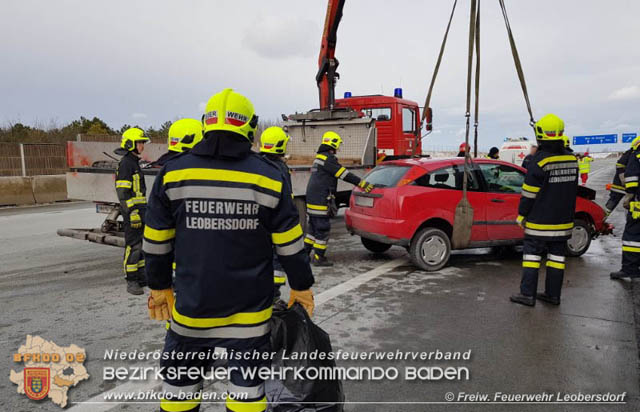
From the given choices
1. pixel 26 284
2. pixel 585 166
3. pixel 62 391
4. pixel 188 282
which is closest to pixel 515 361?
pixel 188 282

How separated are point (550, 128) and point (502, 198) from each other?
6.58 feet

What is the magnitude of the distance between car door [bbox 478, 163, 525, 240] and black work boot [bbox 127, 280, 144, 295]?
4.79 metres

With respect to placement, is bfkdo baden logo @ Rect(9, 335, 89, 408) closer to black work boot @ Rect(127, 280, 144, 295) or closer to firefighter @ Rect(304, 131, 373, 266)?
black work boot @ Rect(127, 280, 144, 295)

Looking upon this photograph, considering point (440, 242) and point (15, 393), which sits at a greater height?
point (440, 242)

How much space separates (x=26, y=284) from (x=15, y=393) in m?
3.14

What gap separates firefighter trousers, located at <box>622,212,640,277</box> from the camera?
5.83 meters

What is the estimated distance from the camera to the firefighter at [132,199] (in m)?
5.35

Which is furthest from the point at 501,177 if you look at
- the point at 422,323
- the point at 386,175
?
the point at 422,323

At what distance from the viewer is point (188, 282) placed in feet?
7.27

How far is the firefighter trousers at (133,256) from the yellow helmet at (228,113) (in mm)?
3691

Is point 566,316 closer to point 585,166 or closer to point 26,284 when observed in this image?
point 26,284

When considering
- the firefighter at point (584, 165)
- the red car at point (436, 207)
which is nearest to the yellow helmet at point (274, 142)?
the red car at point (436, 207)

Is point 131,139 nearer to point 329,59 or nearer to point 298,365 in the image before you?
point 298,365

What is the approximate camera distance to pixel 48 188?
15.7 m
